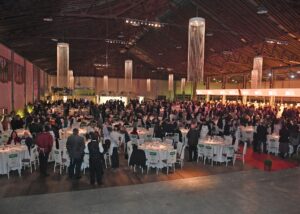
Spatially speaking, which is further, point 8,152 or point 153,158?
point 153,158

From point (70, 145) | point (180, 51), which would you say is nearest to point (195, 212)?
point (70, 145)

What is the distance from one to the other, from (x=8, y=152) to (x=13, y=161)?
0.28m

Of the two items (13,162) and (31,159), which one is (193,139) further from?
(13,162)

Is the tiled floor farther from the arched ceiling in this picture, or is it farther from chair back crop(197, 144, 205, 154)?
the arched ceiling

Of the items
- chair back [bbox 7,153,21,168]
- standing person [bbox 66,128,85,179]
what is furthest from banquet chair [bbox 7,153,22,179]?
standing person [bbox 66,128,85,179]

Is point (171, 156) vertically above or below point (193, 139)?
below

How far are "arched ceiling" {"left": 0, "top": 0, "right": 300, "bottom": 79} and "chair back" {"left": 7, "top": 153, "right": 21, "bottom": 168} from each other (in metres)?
4.10

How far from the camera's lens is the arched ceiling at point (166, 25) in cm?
1012

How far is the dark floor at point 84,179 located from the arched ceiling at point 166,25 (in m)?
4.77

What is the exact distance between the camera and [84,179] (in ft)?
23.5

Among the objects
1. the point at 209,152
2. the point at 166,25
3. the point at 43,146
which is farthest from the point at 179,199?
the point at 166,25

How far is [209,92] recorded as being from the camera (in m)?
26.2

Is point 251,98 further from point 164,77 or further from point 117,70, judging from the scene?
point 117,70

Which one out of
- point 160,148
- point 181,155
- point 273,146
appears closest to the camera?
point 160,148
